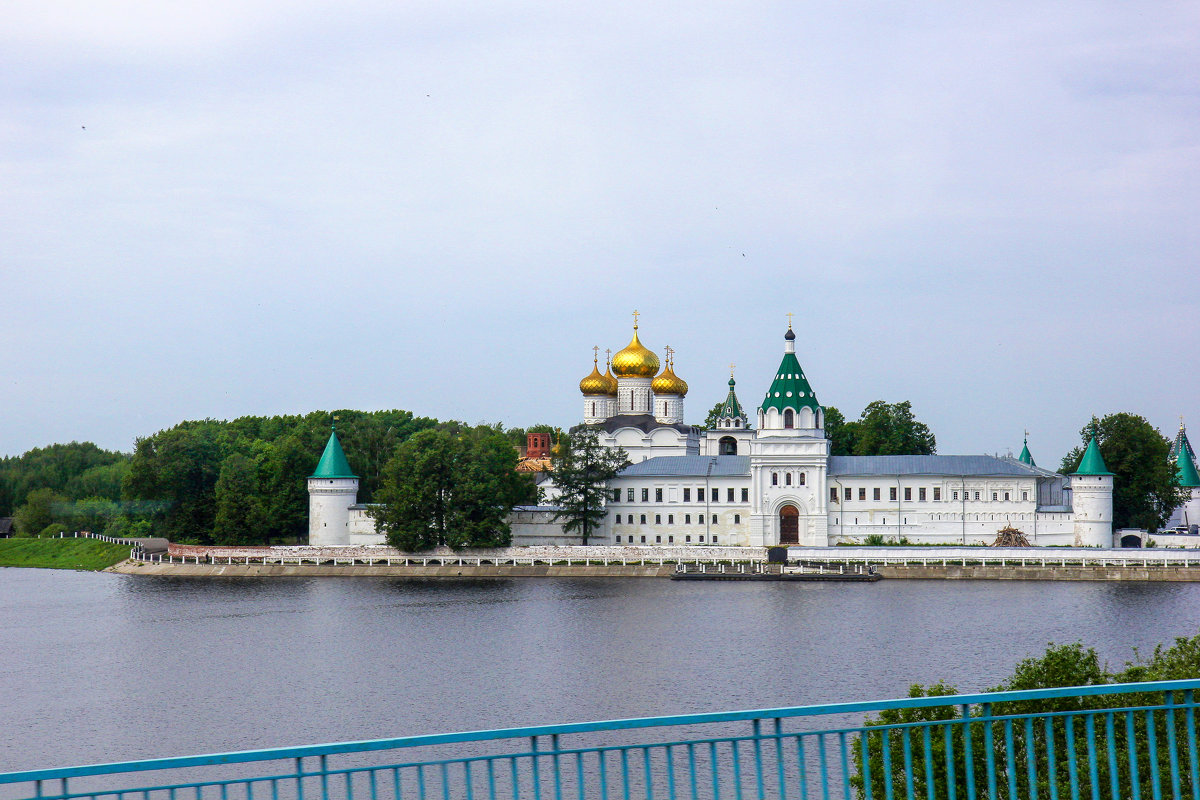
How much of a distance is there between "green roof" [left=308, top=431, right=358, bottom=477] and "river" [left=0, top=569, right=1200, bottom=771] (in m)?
9.84

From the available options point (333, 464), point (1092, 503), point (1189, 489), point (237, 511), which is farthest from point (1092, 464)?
point (237, 511)

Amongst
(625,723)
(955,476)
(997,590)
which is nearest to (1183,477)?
(955,476)

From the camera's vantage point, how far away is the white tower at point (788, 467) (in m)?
48.3

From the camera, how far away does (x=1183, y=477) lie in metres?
57.5

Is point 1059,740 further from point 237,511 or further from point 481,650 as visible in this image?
point 237,511

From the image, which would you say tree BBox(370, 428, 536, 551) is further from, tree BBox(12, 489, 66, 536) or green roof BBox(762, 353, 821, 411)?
tree BBox(12, 489, 66, 536)

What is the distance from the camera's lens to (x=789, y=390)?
1916 inches

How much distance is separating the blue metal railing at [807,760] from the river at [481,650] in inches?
61.5

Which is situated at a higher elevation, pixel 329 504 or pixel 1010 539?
pixel 329 504

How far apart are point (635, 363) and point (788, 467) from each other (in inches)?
526

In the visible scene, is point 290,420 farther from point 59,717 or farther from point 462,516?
point 59,717

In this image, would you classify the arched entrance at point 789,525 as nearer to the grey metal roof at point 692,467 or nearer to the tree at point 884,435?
the grey metal roof at point 692,467

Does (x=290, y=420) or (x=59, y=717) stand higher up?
(x=290, y=420)

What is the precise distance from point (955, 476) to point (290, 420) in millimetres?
36085
